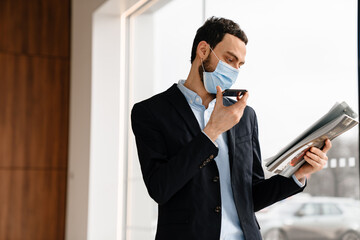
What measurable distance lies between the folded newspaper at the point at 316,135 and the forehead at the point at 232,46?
14.6 inches

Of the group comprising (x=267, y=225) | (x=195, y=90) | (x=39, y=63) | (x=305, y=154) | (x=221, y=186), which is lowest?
(x=267, y=225)

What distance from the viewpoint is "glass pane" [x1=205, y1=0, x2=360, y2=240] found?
7.66ft

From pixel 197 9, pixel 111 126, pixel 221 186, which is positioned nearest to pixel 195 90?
pixel 221 186

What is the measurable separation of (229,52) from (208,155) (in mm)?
400

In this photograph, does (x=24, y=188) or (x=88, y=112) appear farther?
(x=24, y=188)

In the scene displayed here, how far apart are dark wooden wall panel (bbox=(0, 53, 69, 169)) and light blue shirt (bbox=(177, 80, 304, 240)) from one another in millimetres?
3047

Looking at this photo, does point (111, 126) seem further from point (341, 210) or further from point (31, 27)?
point (341, 210)

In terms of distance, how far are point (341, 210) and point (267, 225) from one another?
1.75 ft

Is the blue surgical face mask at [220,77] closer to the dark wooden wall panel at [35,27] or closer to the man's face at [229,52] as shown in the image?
the man's face at [229,52]

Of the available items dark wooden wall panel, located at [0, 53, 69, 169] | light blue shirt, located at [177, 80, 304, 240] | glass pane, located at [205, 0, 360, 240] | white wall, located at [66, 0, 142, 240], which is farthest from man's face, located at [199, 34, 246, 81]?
dark wooden wall panel, located at [0, 53, 69, 169]

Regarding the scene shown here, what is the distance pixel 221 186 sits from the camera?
64.4 inches

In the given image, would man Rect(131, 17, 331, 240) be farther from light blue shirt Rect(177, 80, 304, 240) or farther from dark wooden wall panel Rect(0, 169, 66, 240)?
dark wooden wall panel Rect(0, 169, 66, 240)

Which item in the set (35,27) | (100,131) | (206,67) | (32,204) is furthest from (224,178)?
(35,27)

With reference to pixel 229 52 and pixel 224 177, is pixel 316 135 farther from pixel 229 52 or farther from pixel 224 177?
pixel 229 52
